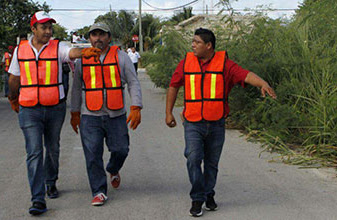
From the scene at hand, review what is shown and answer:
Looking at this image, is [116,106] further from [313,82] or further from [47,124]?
[313,82]

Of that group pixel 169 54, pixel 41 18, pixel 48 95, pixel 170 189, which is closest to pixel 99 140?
pixel 48 95

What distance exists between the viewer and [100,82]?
5.56 m

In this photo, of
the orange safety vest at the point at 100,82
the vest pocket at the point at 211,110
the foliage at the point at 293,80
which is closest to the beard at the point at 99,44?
the orange safety vest at the point at 100,82

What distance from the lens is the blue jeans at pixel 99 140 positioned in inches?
221

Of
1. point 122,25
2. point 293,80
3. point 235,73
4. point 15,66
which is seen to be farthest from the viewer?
point 122,25

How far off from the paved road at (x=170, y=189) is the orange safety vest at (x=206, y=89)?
1.00 meters

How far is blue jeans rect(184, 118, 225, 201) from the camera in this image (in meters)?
5.15

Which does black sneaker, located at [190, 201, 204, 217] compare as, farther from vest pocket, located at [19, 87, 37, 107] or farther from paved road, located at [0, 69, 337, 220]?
vest pocket, located at [19, 87, 37, 107]

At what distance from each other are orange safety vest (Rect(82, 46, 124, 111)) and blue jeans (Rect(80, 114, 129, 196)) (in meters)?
0.17

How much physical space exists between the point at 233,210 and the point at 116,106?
1605 mm

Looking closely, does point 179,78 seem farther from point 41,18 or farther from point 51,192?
point 51,192

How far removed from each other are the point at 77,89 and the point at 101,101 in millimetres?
317

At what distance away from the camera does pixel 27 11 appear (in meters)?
29.0

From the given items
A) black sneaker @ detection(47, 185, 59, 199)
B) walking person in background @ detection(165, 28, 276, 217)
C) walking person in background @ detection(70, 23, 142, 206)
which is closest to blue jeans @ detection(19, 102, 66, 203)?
walking person in background @ detection(70, 23, 142, 206)
